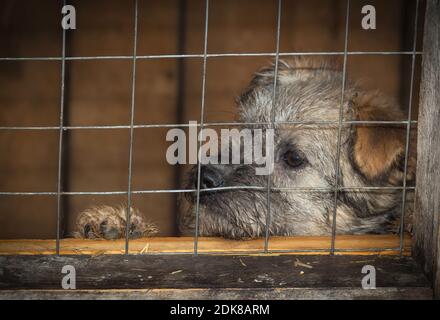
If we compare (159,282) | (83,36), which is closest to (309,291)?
(159,282)

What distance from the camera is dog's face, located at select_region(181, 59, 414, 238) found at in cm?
352

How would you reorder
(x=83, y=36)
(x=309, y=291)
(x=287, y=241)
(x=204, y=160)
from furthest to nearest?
1. (x=83, y=36)
2. (x=204, y=160)
3. (x=287, y=241)
4. (x=309, y=291)

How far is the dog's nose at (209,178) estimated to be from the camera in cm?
356

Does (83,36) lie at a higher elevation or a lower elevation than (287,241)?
higher

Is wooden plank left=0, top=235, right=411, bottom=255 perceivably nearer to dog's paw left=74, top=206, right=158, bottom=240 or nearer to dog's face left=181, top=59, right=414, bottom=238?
dog's paw left=74, top=206, right=158, bottom=240

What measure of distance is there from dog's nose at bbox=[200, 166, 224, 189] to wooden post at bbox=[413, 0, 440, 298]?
1295 millimetres

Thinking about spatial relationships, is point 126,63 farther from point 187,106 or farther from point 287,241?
point 287,241

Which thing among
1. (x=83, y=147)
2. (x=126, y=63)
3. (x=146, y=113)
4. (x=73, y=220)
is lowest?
(x=73, y=220)

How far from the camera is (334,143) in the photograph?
396cm

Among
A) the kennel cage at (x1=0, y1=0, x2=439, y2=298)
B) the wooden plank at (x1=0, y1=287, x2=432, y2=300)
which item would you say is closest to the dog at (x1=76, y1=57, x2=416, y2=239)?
the kennel cage at (x1=0, y1=0, x2=439, y2=298)

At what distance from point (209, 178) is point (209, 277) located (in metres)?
1.08

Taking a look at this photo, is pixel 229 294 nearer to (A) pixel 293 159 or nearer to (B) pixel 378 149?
(B) pixel 378 149

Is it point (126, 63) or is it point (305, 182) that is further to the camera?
point (126, 63)

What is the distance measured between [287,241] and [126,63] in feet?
8.92
